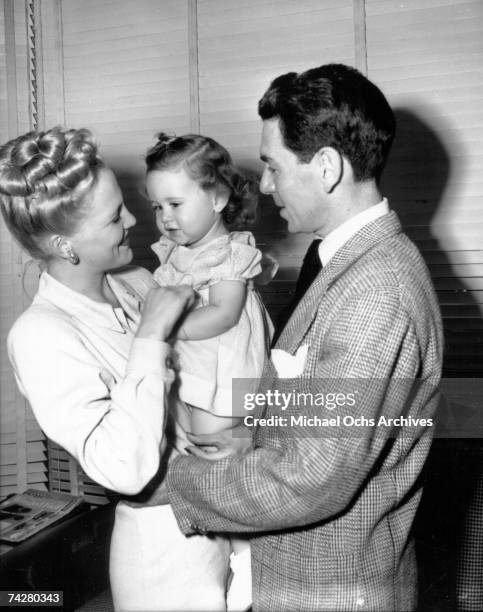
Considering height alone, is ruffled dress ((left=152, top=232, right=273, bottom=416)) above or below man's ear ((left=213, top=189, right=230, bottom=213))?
below

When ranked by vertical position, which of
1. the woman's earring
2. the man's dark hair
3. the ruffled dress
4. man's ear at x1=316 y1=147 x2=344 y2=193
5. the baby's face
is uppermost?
the man's dark hair

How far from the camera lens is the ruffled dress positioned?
201 centimetres

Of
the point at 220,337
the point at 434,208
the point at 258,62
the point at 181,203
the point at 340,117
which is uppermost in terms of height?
the point at 258,62

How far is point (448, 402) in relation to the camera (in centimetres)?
283

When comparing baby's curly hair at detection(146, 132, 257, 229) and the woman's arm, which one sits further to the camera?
baby's curly hair at detection(146, 132, 257, 229)

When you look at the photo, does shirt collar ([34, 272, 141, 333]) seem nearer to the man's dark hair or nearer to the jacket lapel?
the jacket lapel

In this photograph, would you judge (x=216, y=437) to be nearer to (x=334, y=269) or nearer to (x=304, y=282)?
(x=334, y=269)

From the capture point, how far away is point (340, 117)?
154cm

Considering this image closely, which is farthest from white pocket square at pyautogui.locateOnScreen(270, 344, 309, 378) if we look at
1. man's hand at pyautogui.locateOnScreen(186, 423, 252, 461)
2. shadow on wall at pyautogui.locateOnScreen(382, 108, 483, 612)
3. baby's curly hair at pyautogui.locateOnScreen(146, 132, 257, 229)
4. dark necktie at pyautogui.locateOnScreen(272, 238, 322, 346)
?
shadow on wall at pyautogui.locateOnScreen(382, 108, 483, 612)

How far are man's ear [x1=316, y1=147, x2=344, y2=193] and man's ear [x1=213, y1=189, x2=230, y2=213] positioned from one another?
2.32ft

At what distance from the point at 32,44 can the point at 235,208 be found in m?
1.87

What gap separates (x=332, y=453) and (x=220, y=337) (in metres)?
0.88

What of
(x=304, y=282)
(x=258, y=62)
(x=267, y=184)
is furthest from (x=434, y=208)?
(x=267, y=184)

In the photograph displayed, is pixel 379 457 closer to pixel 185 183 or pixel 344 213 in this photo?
pixel 344 213
